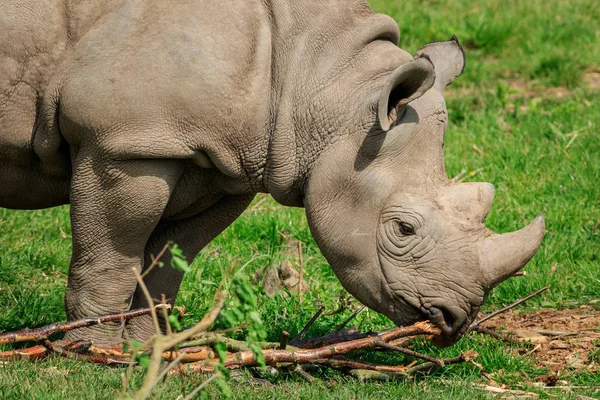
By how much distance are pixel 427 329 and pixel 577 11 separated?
26.3 ft

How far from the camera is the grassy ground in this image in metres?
5.84

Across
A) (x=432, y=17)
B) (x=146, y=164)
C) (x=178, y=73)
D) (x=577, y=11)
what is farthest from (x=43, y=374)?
(x=577, y=11)

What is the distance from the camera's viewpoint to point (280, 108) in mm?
5910

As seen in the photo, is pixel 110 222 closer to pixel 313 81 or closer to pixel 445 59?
pixel 313 81

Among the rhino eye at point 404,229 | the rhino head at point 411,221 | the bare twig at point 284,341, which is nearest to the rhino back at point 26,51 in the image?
the rhino head at point 411,221

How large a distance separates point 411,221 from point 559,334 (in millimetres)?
1680

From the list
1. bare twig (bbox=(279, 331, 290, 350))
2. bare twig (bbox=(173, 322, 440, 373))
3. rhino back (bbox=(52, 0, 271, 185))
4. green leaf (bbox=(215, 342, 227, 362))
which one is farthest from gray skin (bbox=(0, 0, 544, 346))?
green leaf (bbox=(215, 342, 227, 362))

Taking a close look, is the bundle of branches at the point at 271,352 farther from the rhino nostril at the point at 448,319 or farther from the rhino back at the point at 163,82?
the rhino back at the point at 163,82

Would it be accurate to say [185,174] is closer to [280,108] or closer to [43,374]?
[280,108]

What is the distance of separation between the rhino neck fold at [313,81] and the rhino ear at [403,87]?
0.44 feet

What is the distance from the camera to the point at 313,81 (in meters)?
5.94

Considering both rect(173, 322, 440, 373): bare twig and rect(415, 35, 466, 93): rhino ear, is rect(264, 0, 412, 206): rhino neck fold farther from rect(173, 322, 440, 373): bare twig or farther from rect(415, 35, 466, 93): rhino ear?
rect(173, 322, 440, 373): bare twig

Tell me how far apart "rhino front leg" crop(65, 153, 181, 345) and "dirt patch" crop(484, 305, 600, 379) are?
96.6 inches

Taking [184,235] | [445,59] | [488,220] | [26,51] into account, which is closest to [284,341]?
[184,235]
